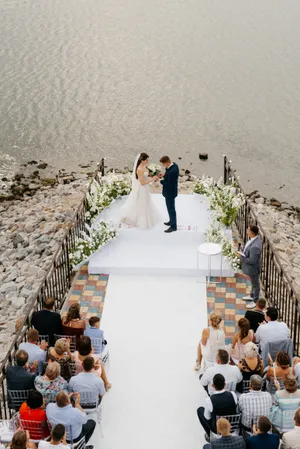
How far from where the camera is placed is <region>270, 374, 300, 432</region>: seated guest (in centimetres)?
777

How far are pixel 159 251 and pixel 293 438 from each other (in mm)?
6215

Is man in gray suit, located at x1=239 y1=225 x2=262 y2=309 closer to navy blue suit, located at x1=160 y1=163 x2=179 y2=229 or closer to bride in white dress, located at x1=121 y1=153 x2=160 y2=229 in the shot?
navy blue suit, located at x1=160 y1=163 x2=179 y2=229

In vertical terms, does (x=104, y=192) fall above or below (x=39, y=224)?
above

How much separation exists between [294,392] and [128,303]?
4.30 metres

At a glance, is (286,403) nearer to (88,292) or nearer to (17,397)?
(17,397)

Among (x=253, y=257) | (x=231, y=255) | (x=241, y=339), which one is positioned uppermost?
(x=253, y=257)

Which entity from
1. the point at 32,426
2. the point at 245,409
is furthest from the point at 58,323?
the point at 245,409

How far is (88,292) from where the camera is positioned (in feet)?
39.3

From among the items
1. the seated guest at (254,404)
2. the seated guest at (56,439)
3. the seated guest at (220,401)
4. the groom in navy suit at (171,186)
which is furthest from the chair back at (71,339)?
the groom in navy suit at (171,186)

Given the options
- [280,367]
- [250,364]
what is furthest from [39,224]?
[280,367]

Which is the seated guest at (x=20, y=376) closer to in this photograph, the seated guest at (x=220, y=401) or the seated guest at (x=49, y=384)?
the seated guest at (x=49, y=384)

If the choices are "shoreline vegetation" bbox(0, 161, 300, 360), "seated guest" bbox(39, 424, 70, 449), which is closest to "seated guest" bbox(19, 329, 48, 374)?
"seated guest" bbox(39, 424, 70, 449)

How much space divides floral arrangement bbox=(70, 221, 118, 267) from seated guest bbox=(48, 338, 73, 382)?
4.09 m

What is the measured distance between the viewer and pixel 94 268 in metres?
12.5
